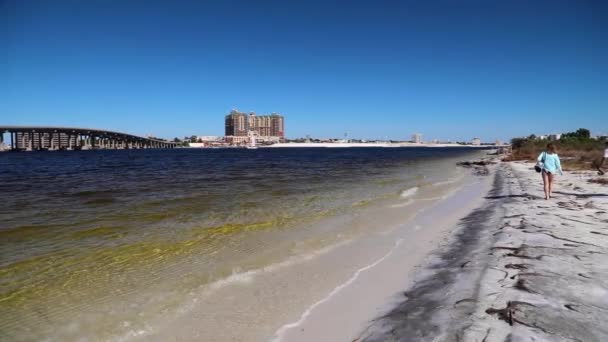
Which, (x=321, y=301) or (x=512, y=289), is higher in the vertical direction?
(x=512, y=289)

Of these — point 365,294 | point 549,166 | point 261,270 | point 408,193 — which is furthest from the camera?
point 408,193

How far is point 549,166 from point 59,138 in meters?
181

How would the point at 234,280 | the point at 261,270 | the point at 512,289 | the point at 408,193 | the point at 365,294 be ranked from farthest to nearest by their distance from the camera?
the point at 408,193 → the point at 261,270 → the point at 234,280 → the point at 365,294 → the point at 512,289

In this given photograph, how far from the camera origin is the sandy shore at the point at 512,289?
3.60 meters

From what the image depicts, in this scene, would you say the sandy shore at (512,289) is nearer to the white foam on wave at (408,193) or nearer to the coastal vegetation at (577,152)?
the white foam on wave at (408,193)

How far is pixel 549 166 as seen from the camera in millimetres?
12547

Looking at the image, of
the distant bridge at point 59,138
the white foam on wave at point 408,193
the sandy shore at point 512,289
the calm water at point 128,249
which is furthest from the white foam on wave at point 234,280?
the distant bridge at point 59,138

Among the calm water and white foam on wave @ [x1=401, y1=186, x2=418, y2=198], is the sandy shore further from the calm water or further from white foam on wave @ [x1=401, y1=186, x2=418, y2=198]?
white foam on wave @ [x1=401, y1=186, x2=418, y2=198]

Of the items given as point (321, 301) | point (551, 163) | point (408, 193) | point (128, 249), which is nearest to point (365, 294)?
point (321, 301)

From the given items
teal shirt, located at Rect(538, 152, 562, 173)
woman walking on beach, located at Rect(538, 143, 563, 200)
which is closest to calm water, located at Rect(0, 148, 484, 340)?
woman walking on beach, located at Rect(538, 143, 563, 200)

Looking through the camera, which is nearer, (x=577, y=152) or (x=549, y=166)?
(x=549, y=166)

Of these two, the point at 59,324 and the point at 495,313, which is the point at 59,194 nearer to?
the point at 59,324

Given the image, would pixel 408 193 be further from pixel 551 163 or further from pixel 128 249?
pixel 128 249

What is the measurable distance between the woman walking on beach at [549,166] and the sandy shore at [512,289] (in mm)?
4255
